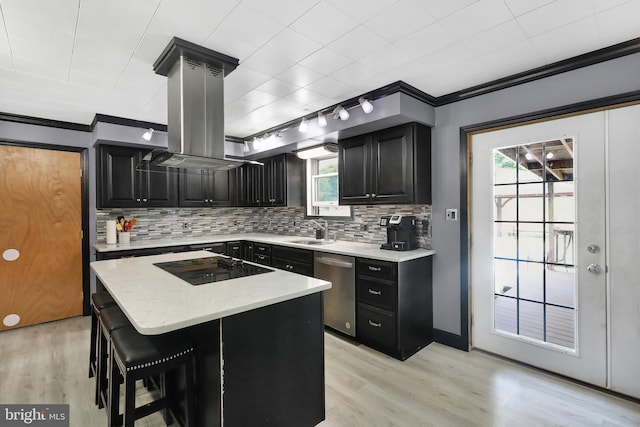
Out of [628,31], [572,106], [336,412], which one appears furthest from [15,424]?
[628,31]

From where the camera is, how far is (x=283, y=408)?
1.79m

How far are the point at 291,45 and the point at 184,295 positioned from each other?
A: 1754 millimetres

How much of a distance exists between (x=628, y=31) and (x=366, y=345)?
3124 millimetres

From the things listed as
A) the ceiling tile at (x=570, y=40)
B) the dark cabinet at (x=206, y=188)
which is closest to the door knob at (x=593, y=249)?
the ceiling tile at (x=570, y=40)

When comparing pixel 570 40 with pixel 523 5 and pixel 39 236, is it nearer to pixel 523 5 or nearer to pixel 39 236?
pixel 523 5

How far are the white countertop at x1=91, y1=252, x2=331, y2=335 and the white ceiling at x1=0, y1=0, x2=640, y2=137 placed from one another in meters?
1.59

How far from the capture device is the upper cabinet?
10.2 ft

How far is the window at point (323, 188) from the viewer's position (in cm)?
439

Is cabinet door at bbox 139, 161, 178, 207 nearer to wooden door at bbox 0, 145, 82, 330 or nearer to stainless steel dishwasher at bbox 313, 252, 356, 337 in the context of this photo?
wooden door at bbox 0, 145, 82, 330

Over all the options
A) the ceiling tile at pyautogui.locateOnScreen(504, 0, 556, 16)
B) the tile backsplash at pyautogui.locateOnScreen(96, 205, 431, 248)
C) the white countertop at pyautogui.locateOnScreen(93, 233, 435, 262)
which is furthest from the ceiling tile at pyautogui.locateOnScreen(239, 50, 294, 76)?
the tile backsplash at pyautogui.locateOnScreen(96, 205, 431, 248)

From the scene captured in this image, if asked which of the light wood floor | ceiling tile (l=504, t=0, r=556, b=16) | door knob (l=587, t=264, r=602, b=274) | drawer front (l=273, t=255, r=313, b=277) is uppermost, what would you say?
ceiling tile (l=504, t=0, r=556, b=16)

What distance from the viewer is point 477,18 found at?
6.27 feet

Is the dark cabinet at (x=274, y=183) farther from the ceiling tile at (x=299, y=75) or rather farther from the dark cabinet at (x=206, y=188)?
the ceiling tile at (x=299, y=75)

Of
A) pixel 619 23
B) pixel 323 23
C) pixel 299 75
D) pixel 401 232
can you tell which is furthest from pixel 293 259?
pixel 619 23
